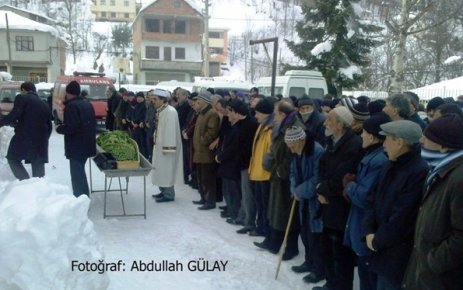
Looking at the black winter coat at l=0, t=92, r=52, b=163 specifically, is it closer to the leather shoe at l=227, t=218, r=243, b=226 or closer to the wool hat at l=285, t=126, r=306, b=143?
the leather shoe at l=227, t=218, r=243, b=226

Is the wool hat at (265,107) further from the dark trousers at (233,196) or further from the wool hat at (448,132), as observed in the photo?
the wool hat at (448,132)

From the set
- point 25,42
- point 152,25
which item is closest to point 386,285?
point 25,42

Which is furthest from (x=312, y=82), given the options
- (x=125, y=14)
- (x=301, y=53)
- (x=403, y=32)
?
(x=125, y=14)

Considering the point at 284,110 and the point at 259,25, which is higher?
the point at 259,25

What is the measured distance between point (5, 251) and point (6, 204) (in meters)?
0.72

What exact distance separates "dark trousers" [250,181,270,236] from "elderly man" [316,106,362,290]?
5.26ft

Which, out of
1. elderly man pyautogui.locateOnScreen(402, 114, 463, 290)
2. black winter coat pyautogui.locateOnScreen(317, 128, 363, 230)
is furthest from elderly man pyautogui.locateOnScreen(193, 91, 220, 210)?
elderly man pyautogui.locateOnScreen(402, 114, 463, 290)

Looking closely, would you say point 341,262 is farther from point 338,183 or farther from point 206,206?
point 206,206

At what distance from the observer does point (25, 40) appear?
4762 cm

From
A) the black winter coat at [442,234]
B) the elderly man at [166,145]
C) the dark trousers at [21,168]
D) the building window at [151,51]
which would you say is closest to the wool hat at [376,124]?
the black winter coat at [442,234]

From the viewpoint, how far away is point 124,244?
588cm

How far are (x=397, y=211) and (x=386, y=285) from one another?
64cm

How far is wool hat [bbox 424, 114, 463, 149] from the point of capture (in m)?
2.89

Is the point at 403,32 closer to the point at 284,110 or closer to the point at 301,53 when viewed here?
the point at 301,53
